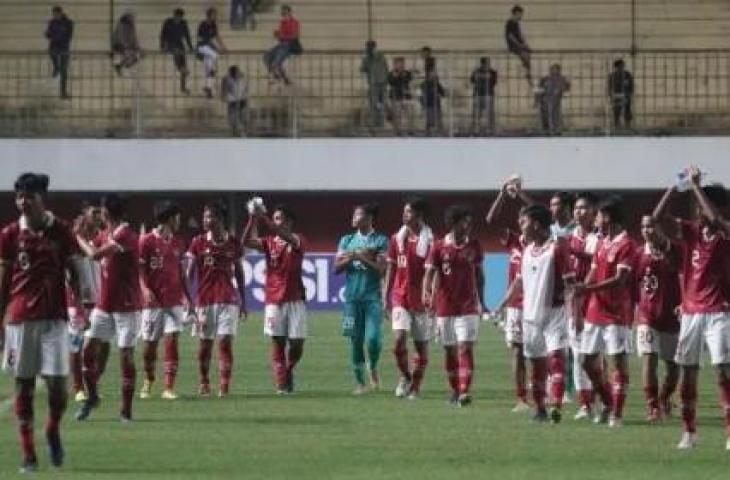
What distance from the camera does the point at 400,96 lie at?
5156 centimetres

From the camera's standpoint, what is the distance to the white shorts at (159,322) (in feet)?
89.9

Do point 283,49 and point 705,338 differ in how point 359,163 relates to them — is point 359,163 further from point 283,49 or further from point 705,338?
point 705,338

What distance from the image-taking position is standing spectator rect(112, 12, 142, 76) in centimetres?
5291

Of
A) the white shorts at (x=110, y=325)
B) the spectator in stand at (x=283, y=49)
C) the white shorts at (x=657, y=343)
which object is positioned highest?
the spectator in stand at (x=283, y=49)

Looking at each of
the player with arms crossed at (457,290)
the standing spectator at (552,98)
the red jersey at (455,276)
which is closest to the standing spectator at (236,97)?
the standing spectator at (552,98)

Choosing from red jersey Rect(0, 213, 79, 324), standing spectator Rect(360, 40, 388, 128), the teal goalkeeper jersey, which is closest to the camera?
red jersey Rect(0, 213, 79, 324)

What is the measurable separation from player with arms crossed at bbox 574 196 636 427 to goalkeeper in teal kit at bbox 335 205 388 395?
5.53 meters

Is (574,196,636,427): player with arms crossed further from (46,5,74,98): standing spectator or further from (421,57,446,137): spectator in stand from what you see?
(46,5,74,98): standing spectator

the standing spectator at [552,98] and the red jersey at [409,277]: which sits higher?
the standing spectator at [552,98]

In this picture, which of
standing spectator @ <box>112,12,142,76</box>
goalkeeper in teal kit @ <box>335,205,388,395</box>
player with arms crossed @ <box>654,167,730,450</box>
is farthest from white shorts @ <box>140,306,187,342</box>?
standing spectator @ <box>112,12,142,76</box>

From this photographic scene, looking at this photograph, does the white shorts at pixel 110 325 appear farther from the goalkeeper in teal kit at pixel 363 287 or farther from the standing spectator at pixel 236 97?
the standing spectator at pixel 236 97

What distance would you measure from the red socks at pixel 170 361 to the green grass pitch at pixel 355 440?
1.51 feet

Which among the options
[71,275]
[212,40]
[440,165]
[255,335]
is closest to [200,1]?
[212,40]

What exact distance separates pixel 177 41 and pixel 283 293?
2475 centimetres
